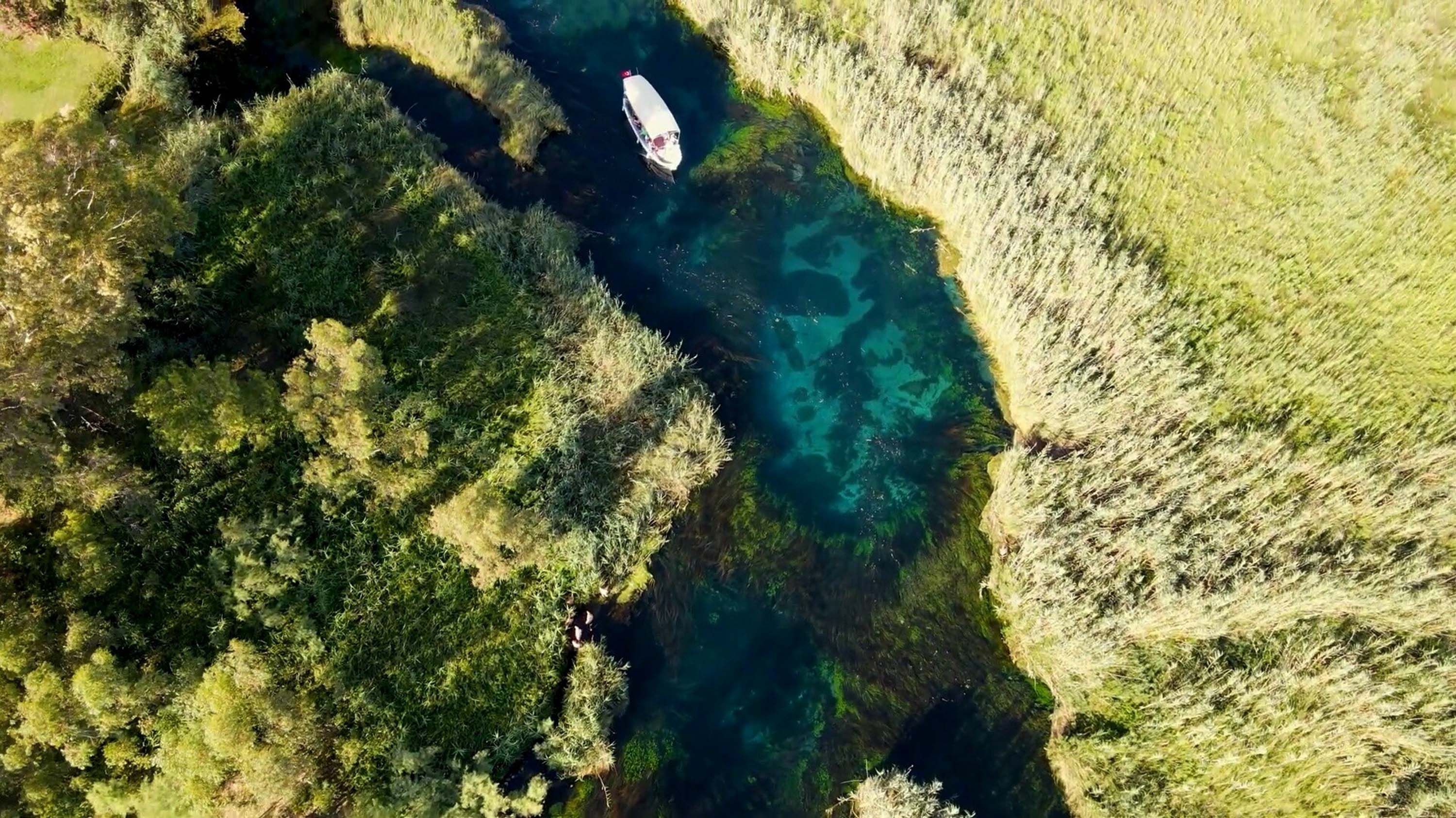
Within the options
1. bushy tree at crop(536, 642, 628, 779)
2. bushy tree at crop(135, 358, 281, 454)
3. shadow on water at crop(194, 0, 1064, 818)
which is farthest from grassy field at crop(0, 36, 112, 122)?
bushy tree at crop(536, 642, 628, 779)

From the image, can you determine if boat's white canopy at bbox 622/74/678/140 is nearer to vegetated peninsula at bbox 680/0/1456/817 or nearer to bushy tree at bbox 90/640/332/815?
vegetated peninsula at bbox 680/0/1456/817

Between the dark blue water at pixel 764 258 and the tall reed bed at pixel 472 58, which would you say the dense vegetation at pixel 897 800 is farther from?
the tall reed bed at pixel 472 58

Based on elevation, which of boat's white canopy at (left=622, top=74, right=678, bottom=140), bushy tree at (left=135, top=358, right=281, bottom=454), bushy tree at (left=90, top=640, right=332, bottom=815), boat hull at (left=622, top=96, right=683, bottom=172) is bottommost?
bushy tree at (left=90, top=640, right=332, bottom=815)

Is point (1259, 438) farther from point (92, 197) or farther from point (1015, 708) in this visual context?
point (92, 197)

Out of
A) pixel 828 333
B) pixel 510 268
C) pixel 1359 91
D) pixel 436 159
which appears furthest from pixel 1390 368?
pixel 436 159

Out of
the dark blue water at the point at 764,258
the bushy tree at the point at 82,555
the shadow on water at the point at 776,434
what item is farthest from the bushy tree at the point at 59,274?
the dark blue water at the point at 764,258

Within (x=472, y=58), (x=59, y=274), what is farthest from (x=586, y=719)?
(x=472, y=58)
